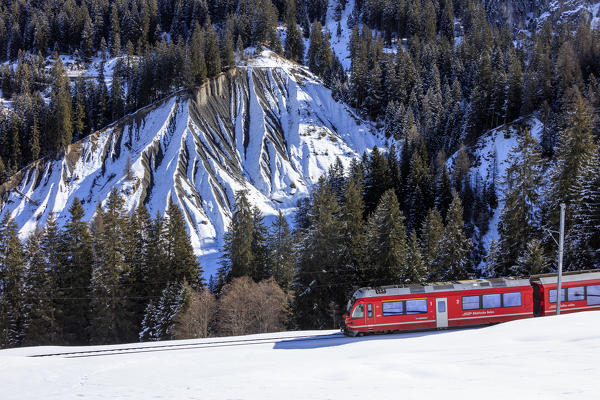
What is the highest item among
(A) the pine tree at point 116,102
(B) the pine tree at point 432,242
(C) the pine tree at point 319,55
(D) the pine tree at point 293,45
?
(D) the pine tree at point 293,45

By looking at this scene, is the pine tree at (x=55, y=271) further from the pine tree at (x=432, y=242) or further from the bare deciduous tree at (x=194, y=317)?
the pine tree at (x=432, y=242)

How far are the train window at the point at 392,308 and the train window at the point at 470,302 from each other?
144 inches

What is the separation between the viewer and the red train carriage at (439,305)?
23.1 m

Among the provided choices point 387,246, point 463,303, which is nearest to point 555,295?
point 463,303

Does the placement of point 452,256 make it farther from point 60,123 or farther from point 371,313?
point 60,123

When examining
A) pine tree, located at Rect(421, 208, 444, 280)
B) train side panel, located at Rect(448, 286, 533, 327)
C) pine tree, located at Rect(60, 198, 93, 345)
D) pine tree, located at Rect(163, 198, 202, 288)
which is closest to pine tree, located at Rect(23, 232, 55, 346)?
pine tree, located at Rect(60, 198, 93, 345)

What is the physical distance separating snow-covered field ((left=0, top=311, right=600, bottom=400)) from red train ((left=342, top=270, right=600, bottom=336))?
9.54ft

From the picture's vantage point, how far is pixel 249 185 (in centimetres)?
8694

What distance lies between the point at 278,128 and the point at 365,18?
79.9m

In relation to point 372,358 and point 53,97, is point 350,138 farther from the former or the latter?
point 372,358

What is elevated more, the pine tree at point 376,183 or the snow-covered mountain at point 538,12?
the snow-covered mountain at point 538,12

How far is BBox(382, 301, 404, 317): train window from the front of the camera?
23156 mm

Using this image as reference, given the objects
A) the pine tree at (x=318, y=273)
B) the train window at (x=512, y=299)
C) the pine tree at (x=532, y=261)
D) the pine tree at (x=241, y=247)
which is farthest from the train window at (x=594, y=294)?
the pine tree at (x=241, y=247)

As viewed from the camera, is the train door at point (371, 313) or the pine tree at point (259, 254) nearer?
the train door at point (371, 313)
